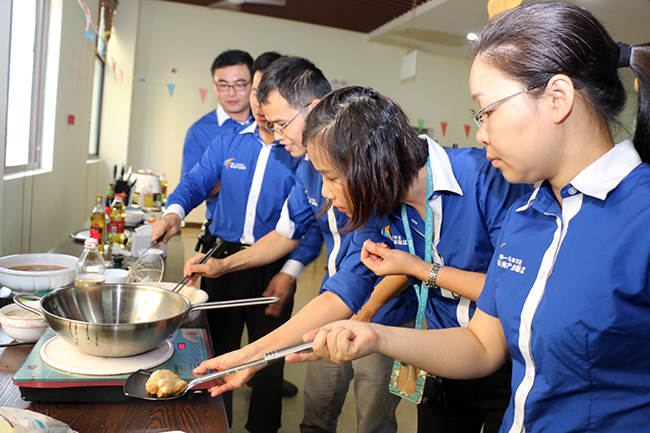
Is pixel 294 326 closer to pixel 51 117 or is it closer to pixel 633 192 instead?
pixel 633 192

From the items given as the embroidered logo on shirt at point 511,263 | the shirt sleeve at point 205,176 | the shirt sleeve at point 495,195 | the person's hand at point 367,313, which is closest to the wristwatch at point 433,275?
the shirt sleeve at point 495,195

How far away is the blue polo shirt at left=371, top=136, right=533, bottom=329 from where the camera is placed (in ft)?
4.01

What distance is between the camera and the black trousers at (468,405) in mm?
1194

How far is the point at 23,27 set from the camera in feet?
8.85

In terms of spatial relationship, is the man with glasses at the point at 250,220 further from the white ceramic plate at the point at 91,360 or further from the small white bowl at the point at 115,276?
the white ceramic plate at the point at 91,360

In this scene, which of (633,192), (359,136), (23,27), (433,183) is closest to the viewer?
(633,192)

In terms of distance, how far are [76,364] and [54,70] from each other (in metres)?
2.98

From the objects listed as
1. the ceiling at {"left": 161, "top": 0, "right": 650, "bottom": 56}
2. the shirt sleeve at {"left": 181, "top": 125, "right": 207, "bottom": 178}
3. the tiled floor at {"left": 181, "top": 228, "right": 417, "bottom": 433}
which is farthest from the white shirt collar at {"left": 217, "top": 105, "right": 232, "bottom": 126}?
the ceiling at {"left": 161, "top": 0, "right": 650, "bottom": 56}

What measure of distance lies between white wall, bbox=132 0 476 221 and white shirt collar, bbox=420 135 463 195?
24.2 feet

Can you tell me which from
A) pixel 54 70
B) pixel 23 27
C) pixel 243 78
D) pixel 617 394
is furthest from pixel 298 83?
pixel 54 70

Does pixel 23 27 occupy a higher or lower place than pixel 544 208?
higher

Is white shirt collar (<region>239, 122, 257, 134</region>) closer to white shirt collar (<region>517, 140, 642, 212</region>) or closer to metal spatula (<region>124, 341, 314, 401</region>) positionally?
metal spatula (<region>124, 341, 314, 401</region>)

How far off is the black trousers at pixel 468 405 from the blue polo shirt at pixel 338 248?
316 millimetres

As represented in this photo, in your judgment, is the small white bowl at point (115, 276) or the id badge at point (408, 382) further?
the small white bowl at point (115, 276)
